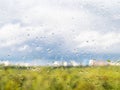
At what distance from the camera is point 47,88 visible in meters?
23.3

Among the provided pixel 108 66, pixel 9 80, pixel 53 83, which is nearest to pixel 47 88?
pixel 53 83

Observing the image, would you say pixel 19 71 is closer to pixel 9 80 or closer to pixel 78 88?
pixel 9 80

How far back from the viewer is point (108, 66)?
26531 millimetres

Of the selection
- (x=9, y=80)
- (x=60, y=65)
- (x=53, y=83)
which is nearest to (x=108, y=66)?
(x=60, y=65)

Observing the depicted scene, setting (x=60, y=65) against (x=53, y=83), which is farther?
(x=60, y=65)

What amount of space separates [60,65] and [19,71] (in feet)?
9.45

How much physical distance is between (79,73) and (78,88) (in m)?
1.20

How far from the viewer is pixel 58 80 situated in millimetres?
23688

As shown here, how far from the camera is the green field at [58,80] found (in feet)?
76.4

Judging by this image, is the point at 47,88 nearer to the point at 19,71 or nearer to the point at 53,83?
the point at 53,83

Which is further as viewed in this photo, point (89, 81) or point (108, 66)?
point (108, 66)

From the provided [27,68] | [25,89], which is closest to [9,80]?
[25,89]

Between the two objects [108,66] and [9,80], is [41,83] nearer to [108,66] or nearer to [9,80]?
[9,80]

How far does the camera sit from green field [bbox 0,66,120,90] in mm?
23297
